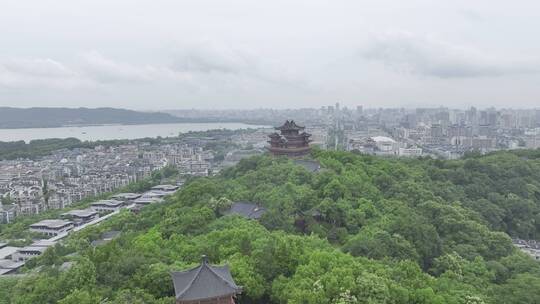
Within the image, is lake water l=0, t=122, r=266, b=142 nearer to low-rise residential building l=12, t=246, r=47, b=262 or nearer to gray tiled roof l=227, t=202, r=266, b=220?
low-rise residential building l=12, t=246, r=47, b=262

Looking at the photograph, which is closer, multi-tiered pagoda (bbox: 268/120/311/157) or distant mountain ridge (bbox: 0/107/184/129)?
multi-tiered pagoda (bbox: 268/120/311/157)

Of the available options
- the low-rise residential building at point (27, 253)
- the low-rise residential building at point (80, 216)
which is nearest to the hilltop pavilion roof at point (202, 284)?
the low-rise residential building at point (27, 253)

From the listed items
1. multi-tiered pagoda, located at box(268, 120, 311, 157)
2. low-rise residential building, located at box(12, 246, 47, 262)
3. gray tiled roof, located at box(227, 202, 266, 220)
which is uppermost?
multi-tiered pagoda, located at box(268, 120, 311, 157)

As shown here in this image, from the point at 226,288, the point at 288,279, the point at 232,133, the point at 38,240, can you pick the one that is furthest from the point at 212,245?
the point at 232,133

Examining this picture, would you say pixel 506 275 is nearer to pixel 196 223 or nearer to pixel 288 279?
pixel 288 279

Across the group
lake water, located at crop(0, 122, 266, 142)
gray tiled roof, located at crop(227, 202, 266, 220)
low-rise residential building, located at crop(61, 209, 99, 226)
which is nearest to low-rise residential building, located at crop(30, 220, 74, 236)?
low-rise residential building, located at crop(61, 209, 99, 226)

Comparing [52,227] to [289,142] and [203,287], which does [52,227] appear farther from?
[203,287]

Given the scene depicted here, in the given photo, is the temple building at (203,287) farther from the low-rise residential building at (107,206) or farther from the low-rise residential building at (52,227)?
the low-rise residential building at (107,206)
